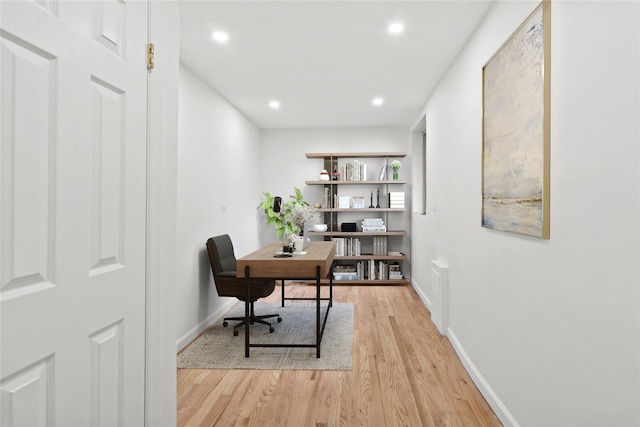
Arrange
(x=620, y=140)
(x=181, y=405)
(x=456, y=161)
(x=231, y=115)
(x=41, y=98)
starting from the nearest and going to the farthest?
(x=41, y=98) → (x=620, y=140) → (x=181, y=405) → (x=456, y=161) → (x=231, y=115)

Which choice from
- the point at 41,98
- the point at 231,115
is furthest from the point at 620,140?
the point at 231,115

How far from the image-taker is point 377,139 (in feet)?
20.2

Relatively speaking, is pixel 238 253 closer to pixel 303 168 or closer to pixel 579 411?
pixel 303 168

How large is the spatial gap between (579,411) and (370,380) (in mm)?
1430

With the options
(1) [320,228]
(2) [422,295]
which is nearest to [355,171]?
(1) [320,228]

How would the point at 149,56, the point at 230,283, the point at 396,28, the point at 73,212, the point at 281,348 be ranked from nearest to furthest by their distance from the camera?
the point at 73,212, the point at 149,56, the point at 396,28, the point at 281,348, the point at 230,283

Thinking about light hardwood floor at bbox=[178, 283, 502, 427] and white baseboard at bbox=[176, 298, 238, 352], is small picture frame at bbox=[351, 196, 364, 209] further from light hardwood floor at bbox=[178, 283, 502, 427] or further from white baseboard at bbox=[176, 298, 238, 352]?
light hardwood floor at bbox=[178, 283, 502, 427]

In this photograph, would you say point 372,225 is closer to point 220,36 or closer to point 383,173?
point 383,173

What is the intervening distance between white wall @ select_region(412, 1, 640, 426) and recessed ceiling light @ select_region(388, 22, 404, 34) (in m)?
0.59

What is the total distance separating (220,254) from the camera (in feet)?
12.5

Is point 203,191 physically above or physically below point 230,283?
above

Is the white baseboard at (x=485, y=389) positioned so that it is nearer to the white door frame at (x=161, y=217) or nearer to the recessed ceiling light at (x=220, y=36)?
the white door frame at (x=161, y=217)

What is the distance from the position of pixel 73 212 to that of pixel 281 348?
8.39 ft

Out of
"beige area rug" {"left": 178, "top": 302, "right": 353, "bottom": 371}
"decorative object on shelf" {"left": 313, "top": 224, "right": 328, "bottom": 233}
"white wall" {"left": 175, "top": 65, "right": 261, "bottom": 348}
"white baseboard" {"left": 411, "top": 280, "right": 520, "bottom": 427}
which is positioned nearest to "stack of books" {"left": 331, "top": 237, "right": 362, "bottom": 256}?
"decorative object on shelf" {"left": 313, "top": 224, "right": 328, "bottom": 233}
